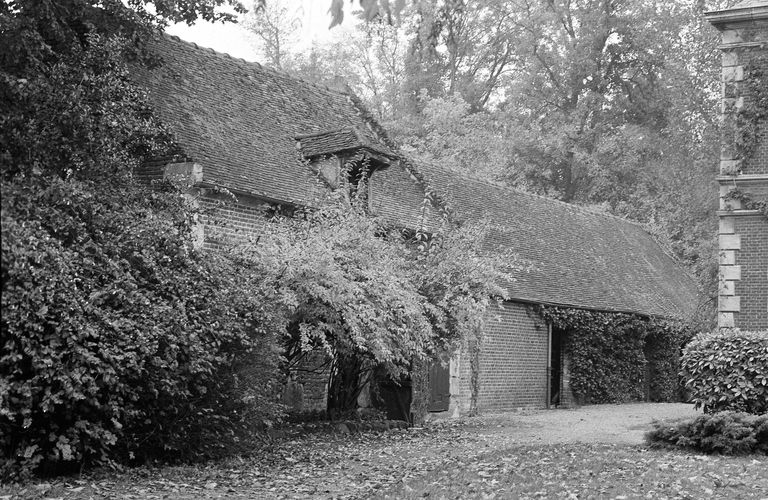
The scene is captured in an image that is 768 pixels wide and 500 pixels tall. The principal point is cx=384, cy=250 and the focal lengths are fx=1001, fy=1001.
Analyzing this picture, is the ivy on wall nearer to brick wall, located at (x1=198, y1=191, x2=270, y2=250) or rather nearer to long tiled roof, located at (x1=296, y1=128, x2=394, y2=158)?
long tiled roof, located at (x1=296, y1=128, x2=394, y2=158)

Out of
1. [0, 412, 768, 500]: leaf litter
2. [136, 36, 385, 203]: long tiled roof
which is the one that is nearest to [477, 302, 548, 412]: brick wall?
[136, 36, 385, 203]: long tiled roof

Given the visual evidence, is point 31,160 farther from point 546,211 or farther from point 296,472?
point 546,211

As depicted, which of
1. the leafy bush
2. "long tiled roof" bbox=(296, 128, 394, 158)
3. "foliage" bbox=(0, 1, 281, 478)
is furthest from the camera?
"long tiled roof" bbox=(296, 128, 394, 158)

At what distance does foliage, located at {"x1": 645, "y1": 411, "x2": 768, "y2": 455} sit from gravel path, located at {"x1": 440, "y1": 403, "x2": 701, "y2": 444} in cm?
83

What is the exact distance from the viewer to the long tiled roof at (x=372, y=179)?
17891 mm

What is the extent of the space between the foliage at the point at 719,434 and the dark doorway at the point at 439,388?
24.1ft

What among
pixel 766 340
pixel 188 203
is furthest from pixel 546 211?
pixel 188 203

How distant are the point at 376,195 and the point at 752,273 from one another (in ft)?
24.7

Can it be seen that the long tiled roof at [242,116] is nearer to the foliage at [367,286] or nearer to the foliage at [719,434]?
the foliage at [367,286]

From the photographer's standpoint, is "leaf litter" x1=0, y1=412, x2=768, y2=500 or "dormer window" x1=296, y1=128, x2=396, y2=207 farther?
"dormer window" x1=296, y1=128, x2=396, y2=207

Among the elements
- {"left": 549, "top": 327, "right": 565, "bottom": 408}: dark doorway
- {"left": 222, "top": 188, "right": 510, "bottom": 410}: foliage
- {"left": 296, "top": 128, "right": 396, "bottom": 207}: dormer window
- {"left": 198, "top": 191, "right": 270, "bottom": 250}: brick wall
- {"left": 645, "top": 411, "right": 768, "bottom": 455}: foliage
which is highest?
{"left": 296, "top": 128, "right": 396, "bottom": 207}: dormer window

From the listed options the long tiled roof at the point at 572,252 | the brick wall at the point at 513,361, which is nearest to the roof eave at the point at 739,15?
the long tiled roof at the point at 572,252

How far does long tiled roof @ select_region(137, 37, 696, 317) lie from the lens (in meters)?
17.9

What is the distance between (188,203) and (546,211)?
1813 centimetres
